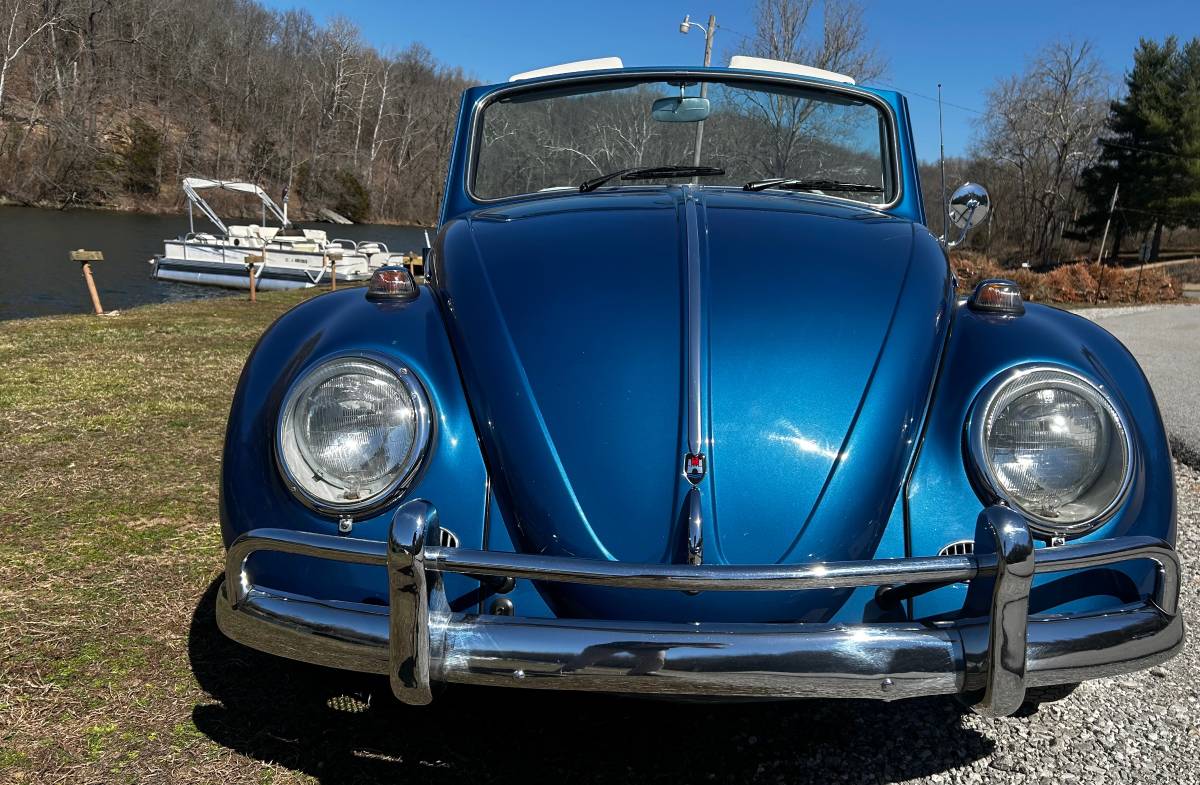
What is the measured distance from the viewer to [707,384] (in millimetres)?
1814

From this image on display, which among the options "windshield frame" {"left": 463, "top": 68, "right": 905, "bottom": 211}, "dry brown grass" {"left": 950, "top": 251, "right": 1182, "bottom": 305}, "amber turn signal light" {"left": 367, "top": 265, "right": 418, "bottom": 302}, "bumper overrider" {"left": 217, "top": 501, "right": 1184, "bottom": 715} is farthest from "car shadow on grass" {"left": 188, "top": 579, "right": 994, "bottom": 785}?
"dry brown grass" {"left": 950, "top": 251, "right": 1182, "bottom": 305}

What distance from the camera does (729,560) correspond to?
5.50 feet

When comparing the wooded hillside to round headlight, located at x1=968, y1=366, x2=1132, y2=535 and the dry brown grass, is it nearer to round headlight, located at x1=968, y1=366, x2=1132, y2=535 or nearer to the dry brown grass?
the dry brown grass

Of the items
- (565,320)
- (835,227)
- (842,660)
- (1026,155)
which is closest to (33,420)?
(565,320)

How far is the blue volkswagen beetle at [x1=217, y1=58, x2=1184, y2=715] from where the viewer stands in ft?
4.95

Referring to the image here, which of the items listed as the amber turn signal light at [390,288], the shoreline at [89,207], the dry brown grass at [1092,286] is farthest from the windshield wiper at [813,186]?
the shoreline at [89,207]

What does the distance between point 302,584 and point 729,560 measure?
86cm

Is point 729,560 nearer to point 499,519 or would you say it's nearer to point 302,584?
point 499,519

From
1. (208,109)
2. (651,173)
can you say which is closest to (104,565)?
(651,173)

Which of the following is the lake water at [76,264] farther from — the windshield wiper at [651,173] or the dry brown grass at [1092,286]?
the dry brown grass at [1092,286]

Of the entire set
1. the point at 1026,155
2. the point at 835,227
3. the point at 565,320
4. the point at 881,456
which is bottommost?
the point at 881,456

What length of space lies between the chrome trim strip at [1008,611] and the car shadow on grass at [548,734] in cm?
69

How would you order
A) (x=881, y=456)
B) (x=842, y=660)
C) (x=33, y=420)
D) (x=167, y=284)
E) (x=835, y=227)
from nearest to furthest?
(x=842, y=660) → (x=881, y=456) → (x=835, y=227) → (x=33, y=420) → (x=167, y=284)

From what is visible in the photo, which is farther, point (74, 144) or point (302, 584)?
point (74, 144)
